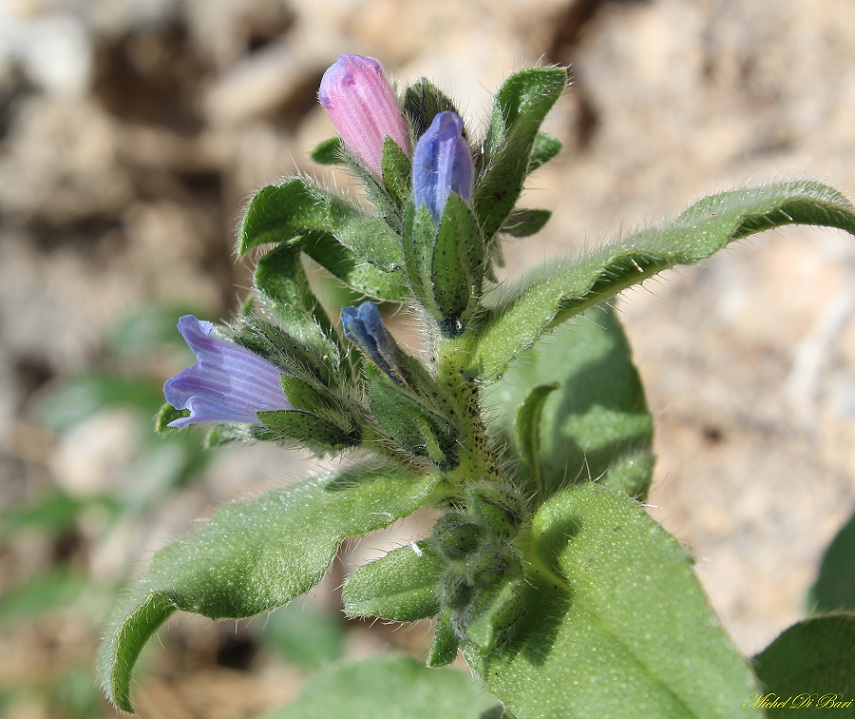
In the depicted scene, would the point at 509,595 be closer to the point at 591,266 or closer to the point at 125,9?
the point at 591,266

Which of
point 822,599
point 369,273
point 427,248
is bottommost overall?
point 822,599

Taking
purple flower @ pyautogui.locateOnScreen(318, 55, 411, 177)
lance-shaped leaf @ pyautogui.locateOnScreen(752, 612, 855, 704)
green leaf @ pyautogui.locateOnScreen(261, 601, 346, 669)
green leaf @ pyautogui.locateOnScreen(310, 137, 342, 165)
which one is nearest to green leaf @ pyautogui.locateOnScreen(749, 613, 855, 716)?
lance-shaped leaf @ pyautogui.locateOnScreen(752, 612, 855, 704)

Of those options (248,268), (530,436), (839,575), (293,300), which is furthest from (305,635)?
(293,300)

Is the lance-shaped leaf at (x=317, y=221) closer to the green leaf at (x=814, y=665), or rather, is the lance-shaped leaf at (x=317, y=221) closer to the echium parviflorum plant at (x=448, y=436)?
the echium parviflorum plant at (x=448, y=436)

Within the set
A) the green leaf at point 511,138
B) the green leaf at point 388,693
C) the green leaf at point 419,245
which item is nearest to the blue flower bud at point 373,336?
the green leaf at point 419,245

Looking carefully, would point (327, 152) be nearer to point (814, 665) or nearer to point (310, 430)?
point (310, 430)

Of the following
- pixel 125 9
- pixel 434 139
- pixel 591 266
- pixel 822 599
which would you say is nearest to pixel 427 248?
pixel 434 139
